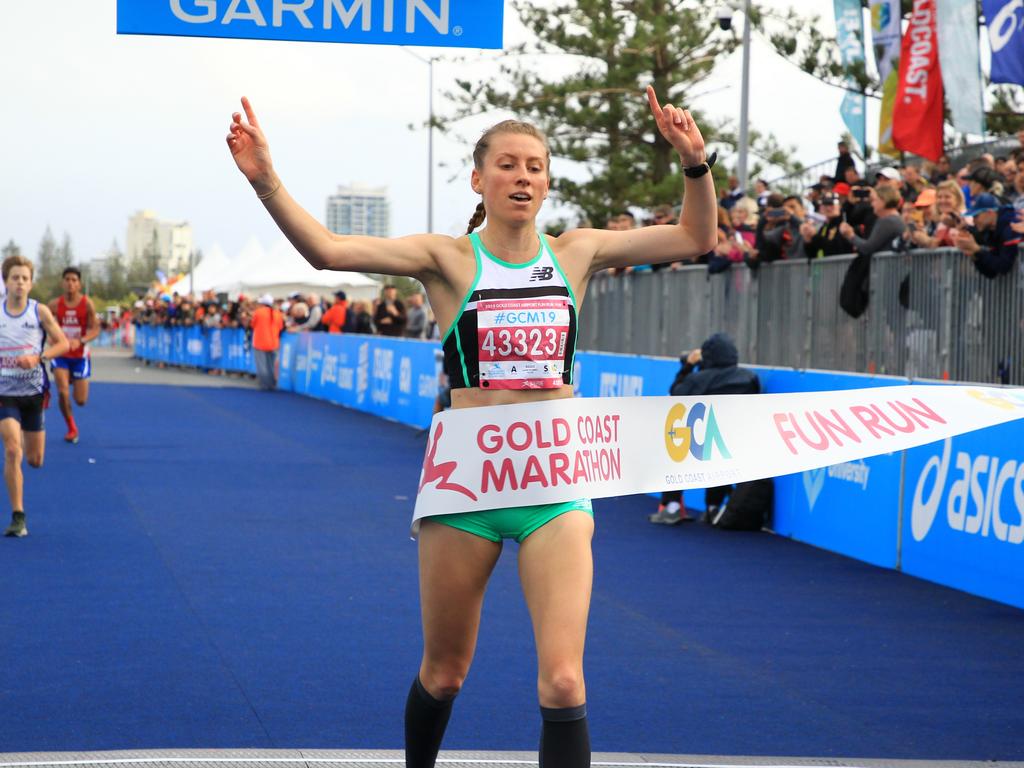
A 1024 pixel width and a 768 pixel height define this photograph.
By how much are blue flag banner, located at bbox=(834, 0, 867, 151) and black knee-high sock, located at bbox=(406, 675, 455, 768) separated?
21.3m

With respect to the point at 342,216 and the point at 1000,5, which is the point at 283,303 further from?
the point at 342,216

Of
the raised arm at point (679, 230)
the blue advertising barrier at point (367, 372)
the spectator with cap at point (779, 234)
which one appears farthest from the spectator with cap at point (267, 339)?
the raised arm at point (679, 230)

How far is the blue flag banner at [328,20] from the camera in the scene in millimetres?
5949

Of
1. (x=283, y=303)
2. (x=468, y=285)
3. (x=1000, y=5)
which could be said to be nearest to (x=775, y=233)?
(x=1000, y=5)

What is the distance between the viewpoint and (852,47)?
25031mm

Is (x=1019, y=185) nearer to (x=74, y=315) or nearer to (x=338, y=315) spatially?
(x=74, y=315)

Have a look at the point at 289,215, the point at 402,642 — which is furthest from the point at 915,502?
the point at 289,215

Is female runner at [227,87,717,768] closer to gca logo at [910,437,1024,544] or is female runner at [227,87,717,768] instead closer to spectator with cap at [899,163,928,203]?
gca logo at [910,437,1024,544]

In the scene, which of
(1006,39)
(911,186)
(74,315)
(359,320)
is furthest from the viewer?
(359,320)

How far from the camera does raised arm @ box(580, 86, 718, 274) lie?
458 centimetres

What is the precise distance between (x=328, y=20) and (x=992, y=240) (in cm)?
715

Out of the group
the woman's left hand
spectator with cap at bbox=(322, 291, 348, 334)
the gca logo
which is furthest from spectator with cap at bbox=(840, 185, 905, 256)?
spectator with cap at bbox=(322, 291, 348, 334)

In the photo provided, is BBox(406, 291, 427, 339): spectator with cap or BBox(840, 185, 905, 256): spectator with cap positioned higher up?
BBox(840, 185, 905, 256): spectator with cap

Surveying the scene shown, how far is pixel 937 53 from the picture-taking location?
19516 mm
